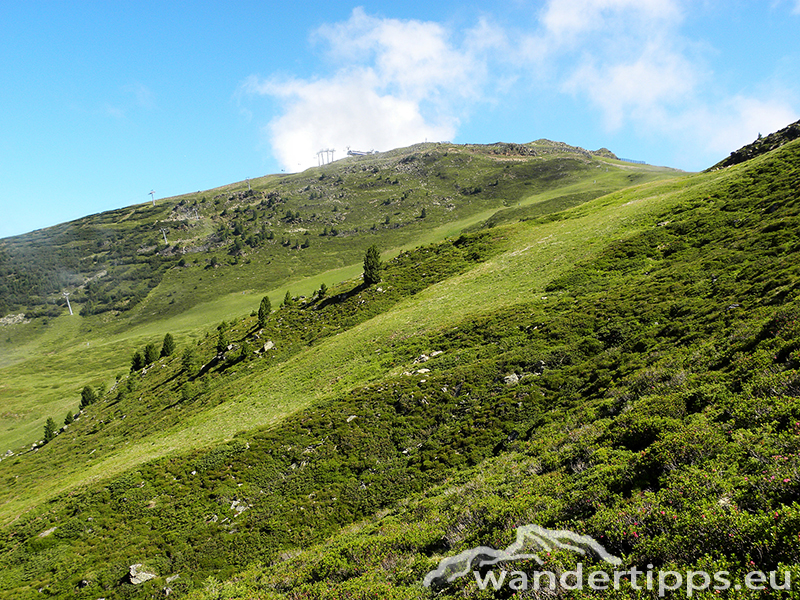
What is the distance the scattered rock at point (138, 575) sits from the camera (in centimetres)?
1784

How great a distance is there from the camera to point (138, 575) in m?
18.1

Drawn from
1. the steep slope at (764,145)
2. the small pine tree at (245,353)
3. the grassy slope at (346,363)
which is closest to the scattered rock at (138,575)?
the grassy slope at (346,363)

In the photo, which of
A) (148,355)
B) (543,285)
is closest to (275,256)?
(148,355)

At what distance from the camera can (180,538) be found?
66.9ft

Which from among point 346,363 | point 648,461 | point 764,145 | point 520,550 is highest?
point 764,145

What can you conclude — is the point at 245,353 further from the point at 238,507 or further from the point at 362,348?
the point at 238,507

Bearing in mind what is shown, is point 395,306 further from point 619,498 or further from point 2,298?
point 2,298

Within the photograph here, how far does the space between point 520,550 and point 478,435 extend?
Result: 1205 centimetres

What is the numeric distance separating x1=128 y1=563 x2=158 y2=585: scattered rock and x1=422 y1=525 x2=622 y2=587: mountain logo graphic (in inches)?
689

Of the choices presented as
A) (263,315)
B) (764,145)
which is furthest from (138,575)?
(764,145)

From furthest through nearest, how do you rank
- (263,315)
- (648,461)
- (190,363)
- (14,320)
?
(14,320) → (263,315) → (190,363) → (648,461)

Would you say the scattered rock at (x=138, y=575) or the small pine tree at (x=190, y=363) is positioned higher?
the small pine tree at (x=190, y=363)

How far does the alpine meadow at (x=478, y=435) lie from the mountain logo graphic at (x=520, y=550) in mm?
174

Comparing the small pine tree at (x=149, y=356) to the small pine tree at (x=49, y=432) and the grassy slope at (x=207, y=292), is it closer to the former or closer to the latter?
the small pine tree at (x=49, y=432)
